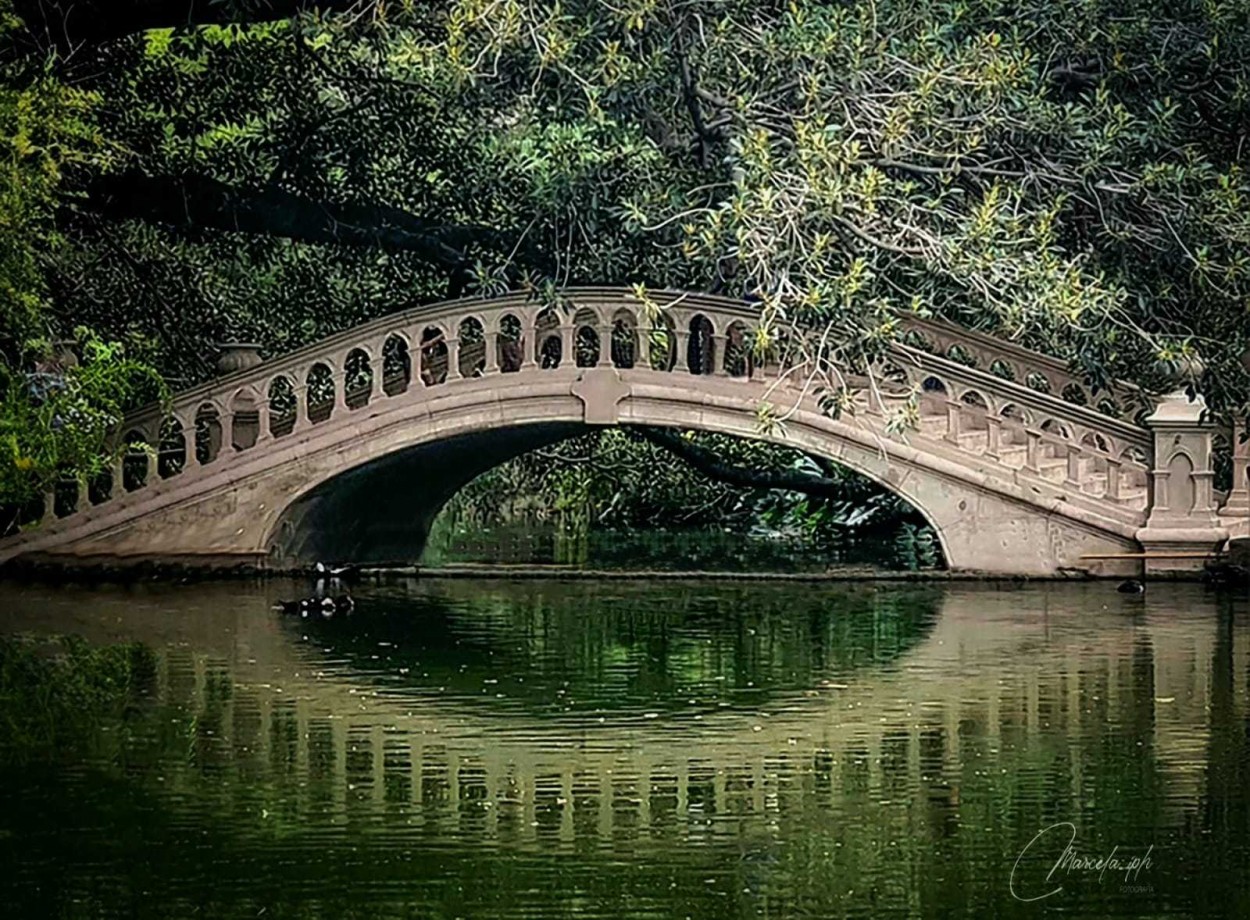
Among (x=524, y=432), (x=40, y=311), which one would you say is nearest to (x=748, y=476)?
(x=524, y=432)

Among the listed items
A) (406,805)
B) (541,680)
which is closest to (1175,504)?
(541,680)

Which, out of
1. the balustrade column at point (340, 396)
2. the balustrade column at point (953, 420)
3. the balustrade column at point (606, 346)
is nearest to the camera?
the balustrade column at point (953, 420)

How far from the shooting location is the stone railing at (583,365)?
752 inches

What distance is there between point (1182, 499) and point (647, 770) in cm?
937

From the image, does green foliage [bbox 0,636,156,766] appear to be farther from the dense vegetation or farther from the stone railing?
the stone railing

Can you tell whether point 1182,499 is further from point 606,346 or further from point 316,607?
point 316,607

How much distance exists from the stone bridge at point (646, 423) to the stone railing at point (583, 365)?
0.7 inches

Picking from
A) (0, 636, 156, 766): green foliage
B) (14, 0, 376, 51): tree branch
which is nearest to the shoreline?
(14, 0, 376, 51): tree branch

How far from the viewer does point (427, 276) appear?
22.8m

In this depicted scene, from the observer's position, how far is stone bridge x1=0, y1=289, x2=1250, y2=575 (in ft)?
62.2

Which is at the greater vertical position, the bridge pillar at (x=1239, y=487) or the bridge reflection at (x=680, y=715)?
the bridge pillar at (x=1239, y=487)

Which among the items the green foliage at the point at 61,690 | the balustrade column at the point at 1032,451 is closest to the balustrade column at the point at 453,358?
the balustrade column at the point at 1032,451

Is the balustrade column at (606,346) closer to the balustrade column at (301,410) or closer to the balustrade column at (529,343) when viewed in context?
the balustrade column at (529,343)
